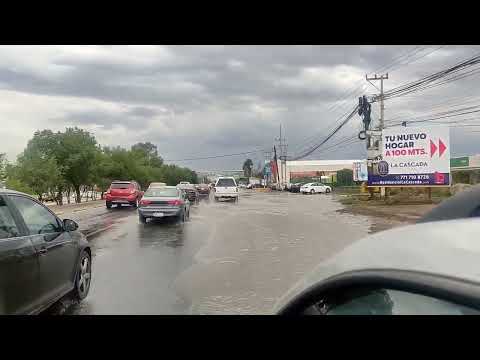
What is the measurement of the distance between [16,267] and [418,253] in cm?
392

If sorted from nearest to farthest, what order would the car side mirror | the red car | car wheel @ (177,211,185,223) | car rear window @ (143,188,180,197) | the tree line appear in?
the car side mirror, car wheel @ (177,211,185,223), car rear window @ (143,188,180,197), the red car, the tree line

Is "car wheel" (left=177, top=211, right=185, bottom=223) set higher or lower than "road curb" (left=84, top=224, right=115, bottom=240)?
higher

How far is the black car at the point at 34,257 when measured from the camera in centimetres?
426

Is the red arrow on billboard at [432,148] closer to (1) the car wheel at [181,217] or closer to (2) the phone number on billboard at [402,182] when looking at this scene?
(2) the phone number on billboard at [402,182]

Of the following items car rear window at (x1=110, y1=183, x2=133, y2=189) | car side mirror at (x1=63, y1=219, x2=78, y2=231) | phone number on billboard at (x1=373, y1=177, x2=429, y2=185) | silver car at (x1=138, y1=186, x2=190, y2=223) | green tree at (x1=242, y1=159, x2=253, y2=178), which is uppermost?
green tree at (x1=242, y1=159, x2=253, y2=178)

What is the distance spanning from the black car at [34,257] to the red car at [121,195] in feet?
78.4

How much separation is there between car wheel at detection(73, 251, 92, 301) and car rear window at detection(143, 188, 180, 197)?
11.8 m

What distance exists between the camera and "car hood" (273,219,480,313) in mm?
1312

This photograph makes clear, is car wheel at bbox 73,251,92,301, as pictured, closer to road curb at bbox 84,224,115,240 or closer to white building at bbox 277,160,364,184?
road curb at bbox 84,224,115,240

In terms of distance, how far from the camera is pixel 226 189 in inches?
1535

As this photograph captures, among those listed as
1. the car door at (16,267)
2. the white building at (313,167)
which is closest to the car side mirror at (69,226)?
the car door at (16,267)

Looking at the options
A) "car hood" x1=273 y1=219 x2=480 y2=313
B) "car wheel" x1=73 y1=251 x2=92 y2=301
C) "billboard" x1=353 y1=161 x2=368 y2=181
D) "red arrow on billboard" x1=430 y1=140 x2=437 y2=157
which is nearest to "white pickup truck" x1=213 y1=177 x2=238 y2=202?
"billboard" x1=353 y1=161 x2=368 y2=181

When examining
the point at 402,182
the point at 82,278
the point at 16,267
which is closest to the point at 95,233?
the point at 82,278

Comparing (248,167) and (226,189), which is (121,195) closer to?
(226,189)
